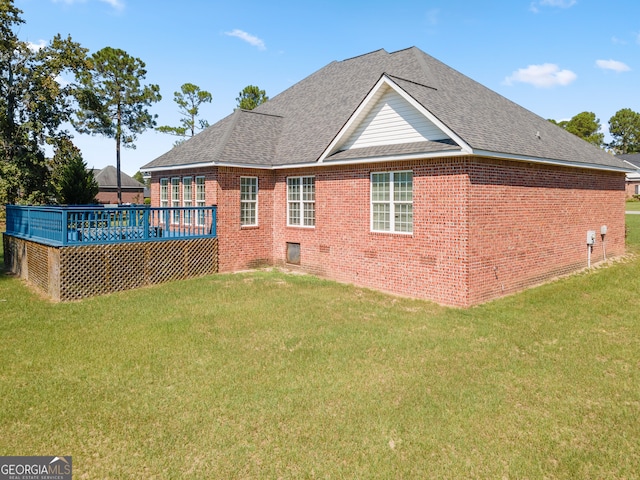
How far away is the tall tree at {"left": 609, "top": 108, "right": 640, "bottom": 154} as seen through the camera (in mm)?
98938

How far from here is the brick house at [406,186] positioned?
11.8m

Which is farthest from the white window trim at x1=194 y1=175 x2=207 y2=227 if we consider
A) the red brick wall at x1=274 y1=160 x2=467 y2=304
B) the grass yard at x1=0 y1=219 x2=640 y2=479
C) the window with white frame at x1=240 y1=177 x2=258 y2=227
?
the grass yard at x1=0 y1=219 x2=640 y2=479

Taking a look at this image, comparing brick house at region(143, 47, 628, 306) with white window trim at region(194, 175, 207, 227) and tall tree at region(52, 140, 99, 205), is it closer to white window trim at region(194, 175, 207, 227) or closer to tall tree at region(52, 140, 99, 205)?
white window trim at region(194, 175, 207, 227)

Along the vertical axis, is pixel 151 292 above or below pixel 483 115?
below

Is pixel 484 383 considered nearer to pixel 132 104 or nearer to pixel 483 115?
pixel 483 115

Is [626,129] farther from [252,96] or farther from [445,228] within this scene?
[445,228]

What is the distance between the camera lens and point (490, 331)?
9.51 m

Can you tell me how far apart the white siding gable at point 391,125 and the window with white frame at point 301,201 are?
9.36ft

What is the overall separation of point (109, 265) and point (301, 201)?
275 inches

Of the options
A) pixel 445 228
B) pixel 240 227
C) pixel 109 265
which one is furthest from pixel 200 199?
pixel 445 228

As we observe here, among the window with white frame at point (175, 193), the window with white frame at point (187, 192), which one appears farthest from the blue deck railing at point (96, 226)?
the window with white frame at point (175, 193)

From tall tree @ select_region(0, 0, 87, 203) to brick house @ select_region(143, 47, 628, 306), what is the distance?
15486mm

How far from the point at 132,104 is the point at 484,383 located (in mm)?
53220

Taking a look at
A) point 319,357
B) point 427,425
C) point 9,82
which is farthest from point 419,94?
point 9,82
